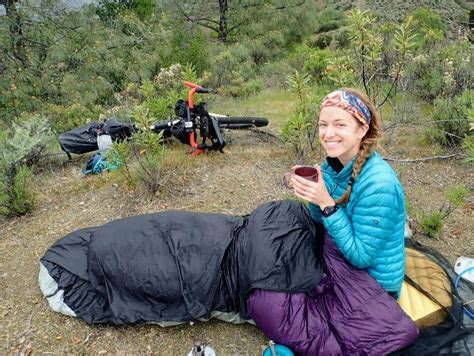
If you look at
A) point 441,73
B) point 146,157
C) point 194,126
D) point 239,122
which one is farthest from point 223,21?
point 146,157

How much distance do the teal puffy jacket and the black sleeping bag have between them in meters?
0.25

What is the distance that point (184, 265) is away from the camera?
74.2 inches

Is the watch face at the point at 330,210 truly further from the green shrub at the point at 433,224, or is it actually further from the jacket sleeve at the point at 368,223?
the green shrub at the point at 433,224

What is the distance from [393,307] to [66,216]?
7.73ft

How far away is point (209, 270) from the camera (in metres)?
1.88

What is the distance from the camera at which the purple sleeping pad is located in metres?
1.61

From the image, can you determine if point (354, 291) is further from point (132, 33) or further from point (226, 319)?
point (132, 33)

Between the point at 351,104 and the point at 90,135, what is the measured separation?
2.96 metres

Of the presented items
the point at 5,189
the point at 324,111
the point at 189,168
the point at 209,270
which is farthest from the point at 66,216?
the point at 324,111

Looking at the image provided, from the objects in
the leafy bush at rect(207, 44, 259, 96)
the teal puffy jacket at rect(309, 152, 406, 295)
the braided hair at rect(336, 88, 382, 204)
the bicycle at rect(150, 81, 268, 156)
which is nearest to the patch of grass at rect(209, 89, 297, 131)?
the leafy bush at rect(207, 44, 259, 96)

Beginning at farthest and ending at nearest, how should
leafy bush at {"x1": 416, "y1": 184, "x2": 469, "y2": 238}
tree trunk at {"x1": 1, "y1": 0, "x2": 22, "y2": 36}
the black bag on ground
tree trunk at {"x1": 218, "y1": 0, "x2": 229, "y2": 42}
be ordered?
tree trunk at {"x1": 218, "y1": 0, "x2": 229, "y2": 42} → tree trunk at {"x1": 1, "y1": 0, "x2": 22, "y2": 36} → the black bag on ground → leafy bush at {"x1": 416, "y1": 184, "x2": 469, "y2": 238}

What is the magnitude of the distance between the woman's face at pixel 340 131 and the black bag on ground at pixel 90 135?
253 cm

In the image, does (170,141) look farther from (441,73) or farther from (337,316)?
(441,73)

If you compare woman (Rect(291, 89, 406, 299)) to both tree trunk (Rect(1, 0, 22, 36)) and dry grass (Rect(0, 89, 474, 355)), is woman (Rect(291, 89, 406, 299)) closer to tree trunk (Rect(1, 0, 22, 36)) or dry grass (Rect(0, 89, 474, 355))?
dry grass (Rect(0, 89, 474, 355))
